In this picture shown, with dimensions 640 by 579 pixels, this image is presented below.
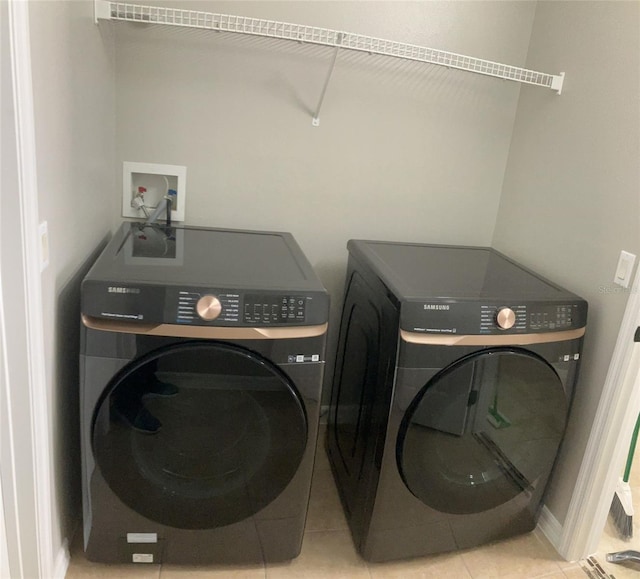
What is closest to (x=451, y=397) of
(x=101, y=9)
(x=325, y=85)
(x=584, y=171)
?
(x=584, y=171)

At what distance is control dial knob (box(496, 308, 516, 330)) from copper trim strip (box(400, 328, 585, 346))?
0.10 feet

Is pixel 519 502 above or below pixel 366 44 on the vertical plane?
below

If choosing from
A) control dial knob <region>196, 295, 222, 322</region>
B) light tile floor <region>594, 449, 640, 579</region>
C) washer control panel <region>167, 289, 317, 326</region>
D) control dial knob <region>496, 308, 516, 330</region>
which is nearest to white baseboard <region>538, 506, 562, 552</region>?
light tile floor <region>594, 449, 640, 579</region>

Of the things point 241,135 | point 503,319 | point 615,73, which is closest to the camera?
point 503,319

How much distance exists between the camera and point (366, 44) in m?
1.75

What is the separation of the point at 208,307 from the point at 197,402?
0.86ft

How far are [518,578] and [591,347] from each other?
77cm

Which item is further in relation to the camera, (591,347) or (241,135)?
(241,135)

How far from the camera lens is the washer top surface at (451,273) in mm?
1531

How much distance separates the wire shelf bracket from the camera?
1.60m

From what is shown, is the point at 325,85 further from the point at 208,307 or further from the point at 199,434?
the point at 199,434

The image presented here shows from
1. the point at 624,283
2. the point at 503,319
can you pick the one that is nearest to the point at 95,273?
the point at 503,319

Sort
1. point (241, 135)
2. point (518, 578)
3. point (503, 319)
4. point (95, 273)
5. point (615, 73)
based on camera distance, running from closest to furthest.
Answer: point (95, 273)
point (503, 319)
point (615, 73)
point (518, 578)
point (241, 135)

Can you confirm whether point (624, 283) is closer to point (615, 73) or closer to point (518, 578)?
point (615, 73)
